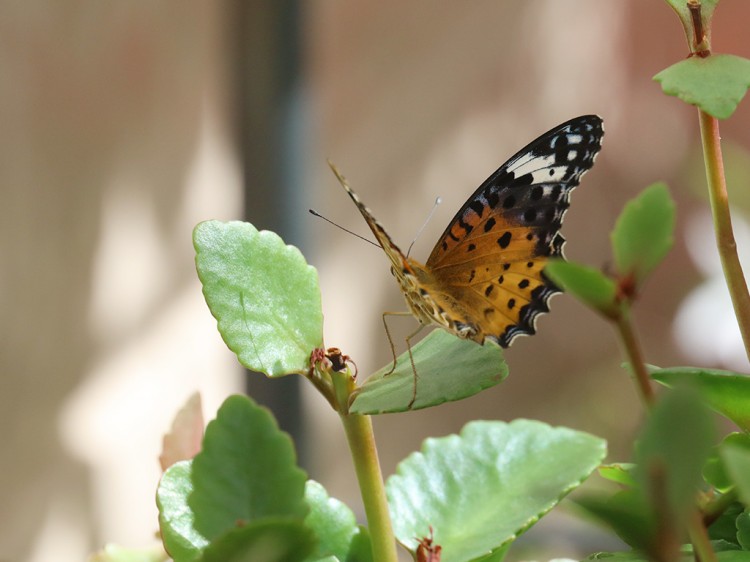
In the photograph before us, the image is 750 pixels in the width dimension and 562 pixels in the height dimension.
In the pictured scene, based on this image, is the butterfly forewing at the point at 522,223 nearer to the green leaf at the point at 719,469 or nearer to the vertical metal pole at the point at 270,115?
the green leaf at the point at 719,469

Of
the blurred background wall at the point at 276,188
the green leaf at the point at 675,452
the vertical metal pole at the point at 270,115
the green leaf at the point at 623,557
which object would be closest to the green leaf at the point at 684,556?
the green leaf at the point at 623,557

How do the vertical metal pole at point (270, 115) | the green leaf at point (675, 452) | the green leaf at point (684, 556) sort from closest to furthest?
the green leaf at point (675, 452) → the green leaf at point (684, 556) → the vertical metal pole at point (270, 115)

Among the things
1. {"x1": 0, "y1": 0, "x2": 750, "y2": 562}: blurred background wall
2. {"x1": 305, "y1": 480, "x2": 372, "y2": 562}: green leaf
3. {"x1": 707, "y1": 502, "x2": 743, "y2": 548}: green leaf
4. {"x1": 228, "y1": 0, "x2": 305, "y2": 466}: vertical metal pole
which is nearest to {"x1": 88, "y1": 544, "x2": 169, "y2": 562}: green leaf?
{"x1": 305, "y1": 480, "x2": 372, "y2": 562}: green leaf

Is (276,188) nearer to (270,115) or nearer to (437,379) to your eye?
(270,115)

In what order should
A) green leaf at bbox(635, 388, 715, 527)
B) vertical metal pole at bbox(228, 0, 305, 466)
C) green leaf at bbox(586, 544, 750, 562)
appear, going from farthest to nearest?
vertical metal pole at bbox(228, 0, 305, 466) → green leaf at bbox(586, 544, 750, 562) → green leaf at bbox(635, 388, 715, 527)

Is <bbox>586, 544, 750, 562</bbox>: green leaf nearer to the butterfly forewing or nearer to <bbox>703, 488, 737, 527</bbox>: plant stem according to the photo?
<bbox>703, 488, 737, 527</bbox>: plant stem

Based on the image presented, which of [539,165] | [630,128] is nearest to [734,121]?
[630,128]
